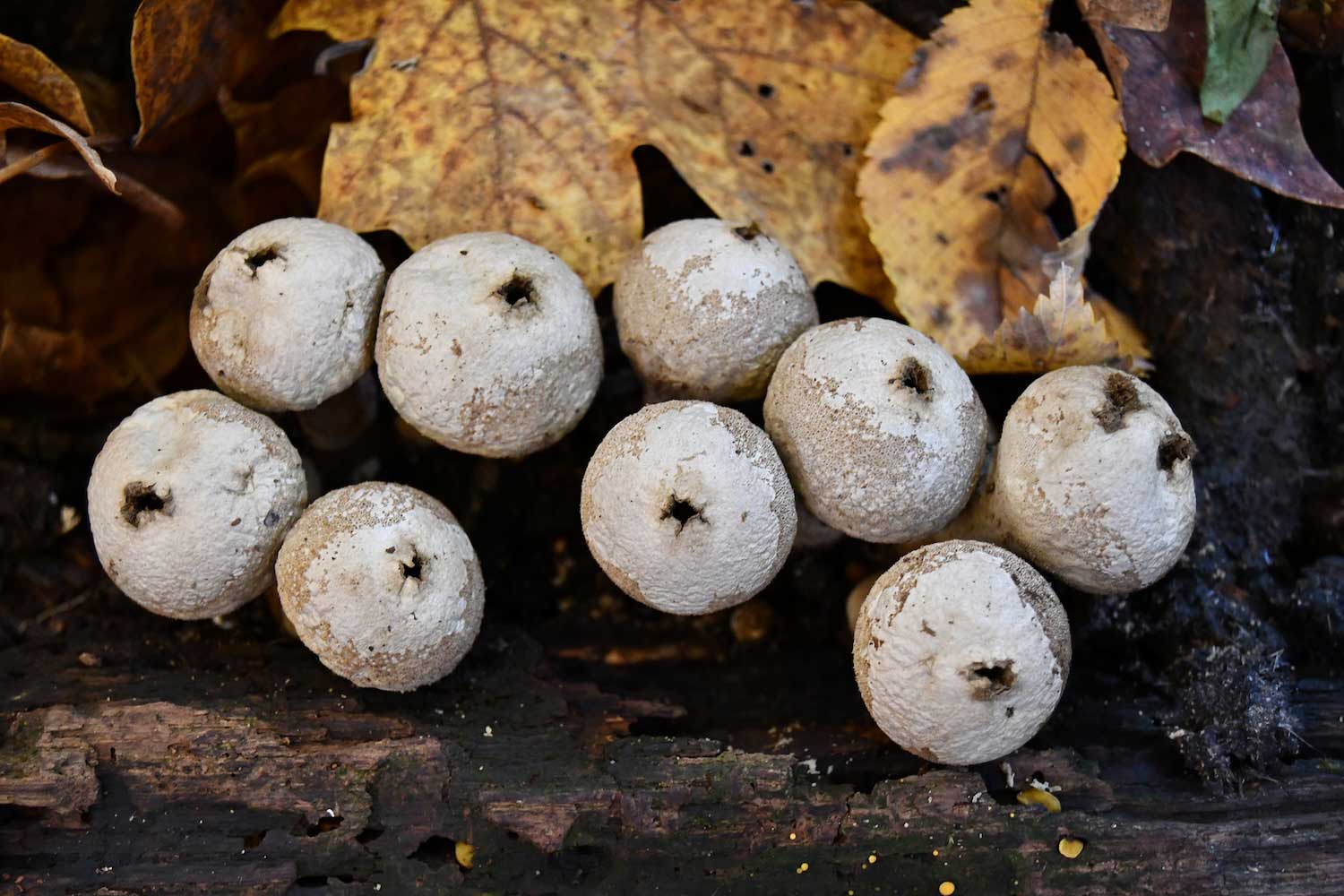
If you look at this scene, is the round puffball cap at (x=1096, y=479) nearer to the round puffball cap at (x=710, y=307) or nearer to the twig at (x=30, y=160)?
the round puffball cap at (x=710, y=307)

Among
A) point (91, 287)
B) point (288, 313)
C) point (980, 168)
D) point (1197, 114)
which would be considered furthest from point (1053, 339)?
point (91, 287)

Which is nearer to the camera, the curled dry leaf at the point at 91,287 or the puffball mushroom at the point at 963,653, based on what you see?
the puffball mushroom at the point at 963,653

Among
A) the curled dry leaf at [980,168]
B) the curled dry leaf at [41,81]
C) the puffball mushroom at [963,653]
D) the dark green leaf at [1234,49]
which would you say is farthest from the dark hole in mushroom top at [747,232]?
the curled dry leaf at [41,81]

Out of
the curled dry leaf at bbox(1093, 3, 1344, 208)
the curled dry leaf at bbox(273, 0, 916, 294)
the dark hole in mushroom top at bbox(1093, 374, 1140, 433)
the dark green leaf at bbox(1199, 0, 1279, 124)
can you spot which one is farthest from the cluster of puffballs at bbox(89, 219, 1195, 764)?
the dark green leaf at bbox(1199, 0, 1279, 124)

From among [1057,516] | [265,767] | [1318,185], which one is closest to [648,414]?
[1057,516]

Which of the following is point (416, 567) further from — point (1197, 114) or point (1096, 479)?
point (1197, 114)

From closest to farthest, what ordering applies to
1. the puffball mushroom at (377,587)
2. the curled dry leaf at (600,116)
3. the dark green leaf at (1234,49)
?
the puffball mushroom at (377,587) < the dark green leaf at (1234,49) < the curled dry leaf at (600,116)

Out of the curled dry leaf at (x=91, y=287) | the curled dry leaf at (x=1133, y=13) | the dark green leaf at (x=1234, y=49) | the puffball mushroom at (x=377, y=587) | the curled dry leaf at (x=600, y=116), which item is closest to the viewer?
the puffball mushroom at (x=377, y=587)
